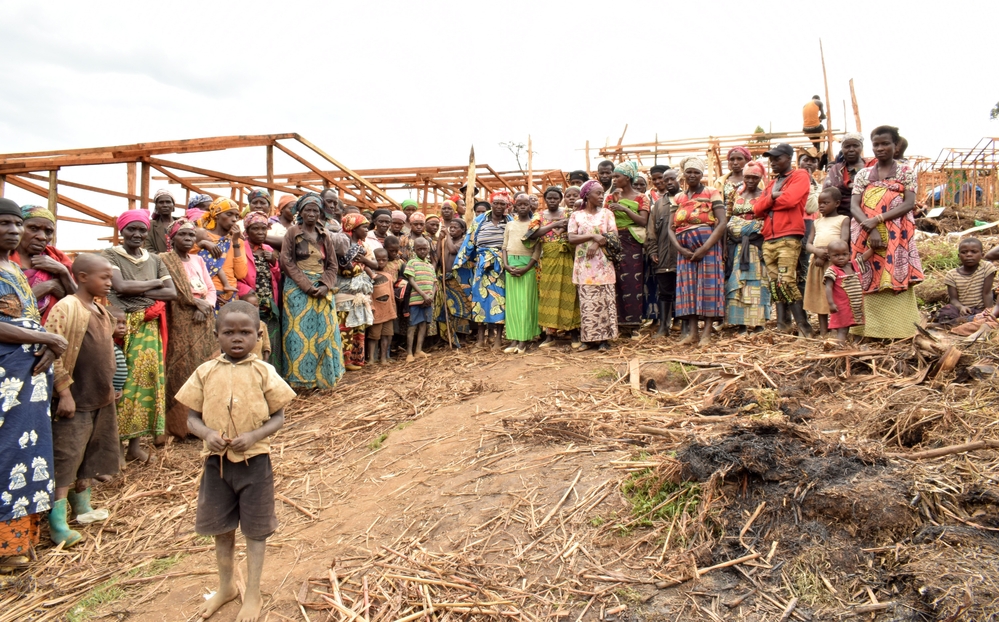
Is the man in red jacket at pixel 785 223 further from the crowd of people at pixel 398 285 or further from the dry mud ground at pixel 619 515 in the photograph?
the dry mud ground at pixel 619 515

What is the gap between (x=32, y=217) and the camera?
401 cm

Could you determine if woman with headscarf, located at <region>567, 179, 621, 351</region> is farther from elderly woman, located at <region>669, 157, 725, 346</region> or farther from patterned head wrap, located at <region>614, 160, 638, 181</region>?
elderly woman, located at <region>669, 157, 725, 346</region>

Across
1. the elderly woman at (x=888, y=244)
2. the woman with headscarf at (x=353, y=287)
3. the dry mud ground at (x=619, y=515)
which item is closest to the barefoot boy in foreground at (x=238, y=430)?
the dry mud ground at (x=619, y=515)

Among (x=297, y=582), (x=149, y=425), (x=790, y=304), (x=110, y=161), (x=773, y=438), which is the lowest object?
(x=297, y=582)

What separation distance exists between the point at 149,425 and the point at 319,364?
6.03 feet

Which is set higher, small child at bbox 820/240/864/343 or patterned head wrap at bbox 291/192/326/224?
patterned head wrap at bbox 291/192/326/224

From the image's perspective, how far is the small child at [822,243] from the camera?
5957 mm

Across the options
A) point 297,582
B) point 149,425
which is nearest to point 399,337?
point 149,425

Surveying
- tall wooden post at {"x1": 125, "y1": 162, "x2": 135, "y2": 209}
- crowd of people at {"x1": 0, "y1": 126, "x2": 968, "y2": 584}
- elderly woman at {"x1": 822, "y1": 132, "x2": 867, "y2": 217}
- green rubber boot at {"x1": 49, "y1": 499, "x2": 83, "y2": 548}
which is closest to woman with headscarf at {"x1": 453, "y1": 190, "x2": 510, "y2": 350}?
crowd of people at {"x1": 0, "y1": 126, "x2": 968, "y2": 584}

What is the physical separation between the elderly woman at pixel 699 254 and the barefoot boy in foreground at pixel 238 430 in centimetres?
477

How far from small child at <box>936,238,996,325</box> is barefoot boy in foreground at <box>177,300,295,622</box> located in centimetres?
693

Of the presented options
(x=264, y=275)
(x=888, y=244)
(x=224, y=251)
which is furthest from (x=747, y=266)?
(x=224, y=251)

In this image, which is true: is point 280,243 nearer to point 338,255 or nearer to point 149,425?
point 338,255

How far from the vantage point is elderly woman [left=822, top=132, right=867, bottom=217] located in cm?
621
